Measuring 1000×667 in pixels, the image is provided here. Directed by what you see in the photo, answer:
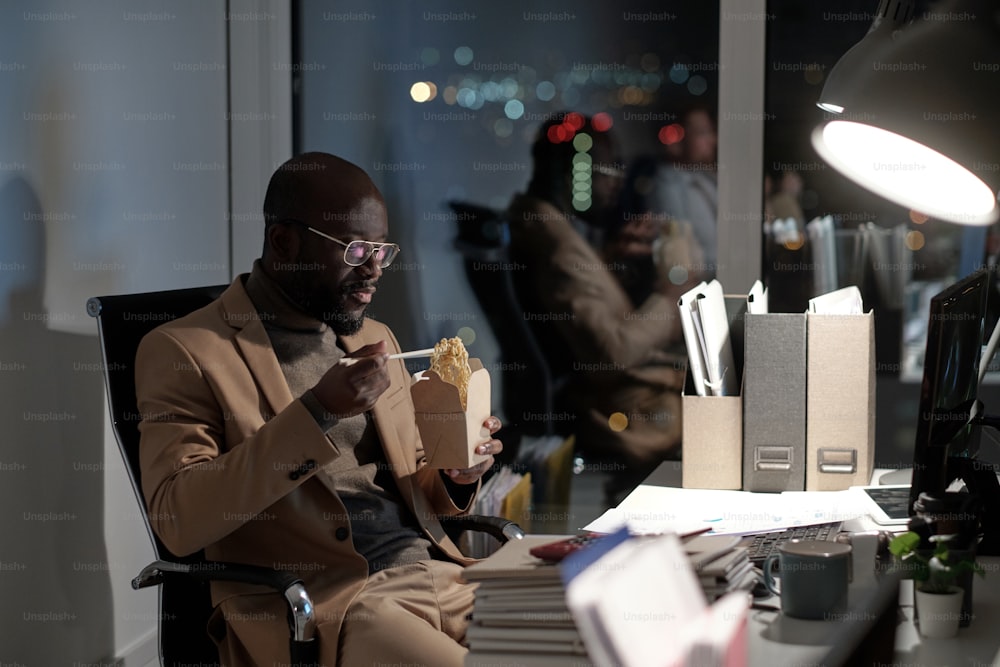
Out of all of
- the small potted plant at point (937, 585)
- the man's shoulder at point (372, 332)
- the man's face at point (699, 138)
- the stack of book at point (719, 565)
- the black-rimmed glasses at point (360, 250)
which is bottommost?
the small potted plant at point (937, 585)

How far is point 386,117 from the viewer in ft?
11.5

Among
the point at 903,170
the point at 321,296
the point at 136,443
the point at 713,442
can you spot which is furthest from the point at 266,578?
the point at 903,170

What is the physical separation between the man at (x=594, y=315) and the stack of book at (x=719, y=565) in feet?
6.11

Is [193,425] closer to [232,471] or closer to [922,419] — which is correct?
[232,471]

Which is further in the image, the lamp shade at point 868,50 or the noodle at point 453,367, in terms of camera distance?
the noodle at point 453,367

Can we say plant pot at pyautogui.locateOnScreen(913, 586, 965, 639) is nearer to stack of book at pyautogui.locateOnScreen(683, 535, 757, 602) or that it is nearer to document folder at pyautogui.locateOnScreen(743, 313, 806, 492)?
stack of book at pyautogui.locateOnScreen(683, 535, 757, 602)

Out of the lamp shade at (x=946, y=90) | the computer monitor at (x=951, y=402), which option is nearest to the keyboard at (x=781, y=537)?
the computer monitor at (x=951, y=402)

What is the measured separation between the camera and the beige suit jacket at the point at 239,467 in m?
1.89

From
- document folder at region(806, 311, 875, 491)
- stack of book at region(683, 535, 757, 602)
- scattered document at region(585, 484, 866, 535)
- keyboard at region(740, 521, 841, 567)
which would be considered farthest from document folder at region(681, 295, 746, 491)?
stack of book at region(683, 535, 757, 602)

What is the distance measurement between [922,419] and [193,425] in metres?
1.35

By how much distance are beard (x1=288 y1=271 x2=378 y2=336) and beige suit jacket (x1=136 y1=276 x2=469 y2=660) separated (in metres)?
0.12

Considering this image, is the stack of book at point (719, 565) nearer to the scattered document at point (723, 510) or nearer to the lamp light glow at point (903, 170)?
the scattered document at point (723, 510)

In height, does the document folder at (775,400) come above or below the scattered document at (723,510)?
above

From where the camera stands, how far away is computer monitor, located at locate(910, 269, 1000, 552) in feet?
5.98
